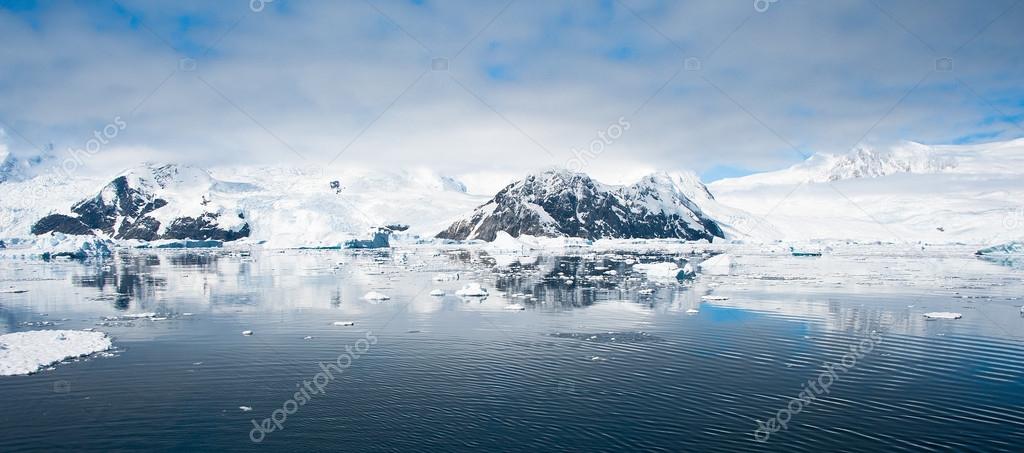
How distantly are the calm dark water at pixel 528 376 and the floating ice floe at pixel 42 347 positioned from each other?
0.82 metres

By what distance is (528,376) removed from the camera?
19.8 metres

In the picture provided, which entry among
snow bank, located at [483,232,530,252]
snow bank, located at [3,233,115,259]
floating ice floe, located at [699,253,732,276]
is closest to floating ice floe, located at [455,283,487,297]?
floating ice floe, located at [699,253,732,276]

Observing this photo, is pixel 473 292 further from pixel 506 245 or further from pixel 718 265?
pixel 506 245

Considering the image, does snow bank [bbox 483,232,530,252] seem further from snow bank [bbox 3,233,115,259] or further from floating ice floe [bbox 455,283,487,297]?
floating ice floe [bbox 455,283,487,297]

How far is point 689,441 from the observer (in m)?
14.1

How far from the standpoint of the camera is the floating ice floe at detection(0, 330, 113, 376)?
20.7m

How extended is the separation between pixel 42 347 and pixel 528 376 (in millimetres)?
18711

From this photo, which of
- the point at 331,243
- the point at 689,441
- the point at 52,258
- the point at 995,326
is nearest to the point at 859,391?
the point at 689,441

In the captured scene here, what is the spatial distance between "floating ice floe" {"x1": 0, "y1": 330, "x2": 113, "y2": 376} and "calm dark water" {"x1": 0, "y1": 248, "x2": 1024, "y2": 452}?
82 centimetres

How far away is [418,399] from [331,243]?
124 metres

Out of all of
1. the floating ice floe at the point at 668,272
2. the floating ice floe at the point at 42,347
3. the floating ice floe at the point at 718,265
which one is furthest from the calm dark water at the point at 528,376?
the floating ice floe at the point at 718,265

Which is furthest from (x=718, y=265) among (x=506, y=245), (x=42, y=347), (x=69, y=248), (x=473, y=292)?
(x=69, y=248)

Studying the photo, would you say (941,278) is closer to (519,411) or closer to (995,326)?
(995,326)

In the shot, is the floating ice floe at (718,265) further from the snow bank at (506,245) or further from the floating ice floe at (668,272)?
the snow bank at (506,245)
